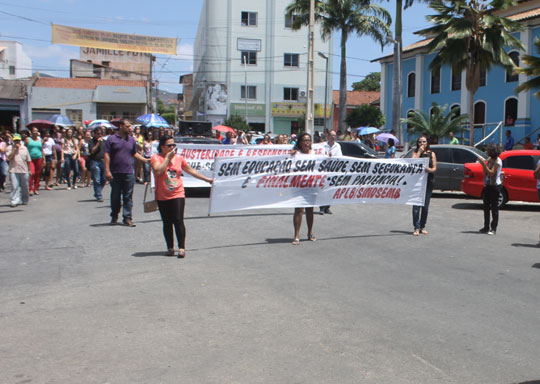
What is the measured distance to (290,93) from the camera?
2440 inches

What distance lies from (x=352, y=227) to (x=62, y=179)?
14.0 metres

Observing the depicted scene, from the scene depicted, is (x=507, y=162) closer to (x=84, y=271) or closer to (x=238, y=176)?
(x=238, y=176)

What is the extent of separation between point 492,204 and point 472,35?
54.2 feet

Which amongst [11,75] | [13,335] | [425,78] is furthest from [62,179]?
[11,75]

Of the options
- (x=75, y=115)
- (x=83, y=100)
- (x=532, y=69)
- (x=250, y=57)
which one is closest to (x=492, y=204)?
(x=532, y=69)

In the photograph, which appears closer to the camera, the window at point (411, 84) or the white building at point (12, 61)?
the window at point (411, 84)

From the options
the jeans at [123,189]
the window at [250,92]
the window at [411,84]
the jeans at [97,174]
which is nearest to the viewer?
the jeans at [123,189]

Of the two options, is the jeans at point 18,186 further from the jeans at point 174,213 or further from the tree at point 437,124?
the tree at point 437,124

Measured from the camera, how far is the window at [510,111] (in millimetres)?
36656

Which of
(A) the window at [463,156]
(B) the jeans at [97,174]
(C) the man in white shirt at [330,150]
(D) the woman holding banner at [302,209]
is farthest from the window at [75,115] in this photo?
(D) the woman holding banner at [302,209]

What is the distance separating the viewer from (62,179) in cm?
2209

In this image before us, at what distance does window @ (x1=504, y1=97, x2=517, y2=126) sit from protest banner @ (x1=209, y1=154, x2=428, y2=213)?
28404 mm

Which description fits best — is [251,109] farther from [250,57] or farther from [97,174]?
[97,174]

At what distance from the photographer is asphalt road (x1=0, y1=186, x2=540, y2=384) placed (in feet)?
14.9
